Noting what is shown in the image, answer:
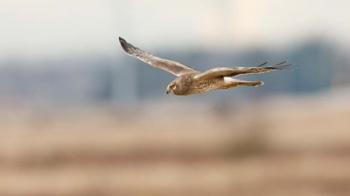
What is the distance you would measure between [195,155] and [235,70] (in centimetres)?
2419

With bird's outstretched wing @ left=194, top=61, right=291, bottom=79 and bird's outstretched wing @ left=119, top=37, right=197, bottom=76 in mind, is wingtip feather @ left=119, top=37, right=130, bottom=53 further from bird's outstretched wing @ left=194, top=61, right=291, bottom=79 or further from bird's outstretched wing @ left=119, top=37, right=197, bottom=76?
bird's outstretched wing @ left=194, top=61, right=291, bottom=79

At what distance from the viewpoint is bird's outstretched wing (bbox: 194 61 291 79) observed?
3.04 meters

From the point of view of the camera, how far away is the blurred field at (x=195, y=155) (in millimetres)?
24094

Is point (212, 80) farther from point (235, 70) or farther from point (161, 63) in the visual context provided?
point (161, 63)

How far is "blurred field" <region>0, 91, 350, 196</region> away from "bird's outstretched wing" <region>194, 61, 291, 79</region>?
19078 millimetres

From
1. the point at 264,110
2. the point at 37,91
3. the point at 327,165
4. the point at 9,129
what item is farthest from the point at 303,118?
the point at 37,91

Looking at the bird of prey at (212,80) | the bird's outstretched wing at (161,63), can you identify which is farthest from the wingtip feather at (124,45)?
the bird of prey at (212,80)

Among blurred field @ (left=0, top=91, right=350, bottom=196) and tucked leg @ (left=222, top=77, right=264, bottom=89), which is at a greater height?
blurred field @ (left=0, top=91, right=350, bottom=196)

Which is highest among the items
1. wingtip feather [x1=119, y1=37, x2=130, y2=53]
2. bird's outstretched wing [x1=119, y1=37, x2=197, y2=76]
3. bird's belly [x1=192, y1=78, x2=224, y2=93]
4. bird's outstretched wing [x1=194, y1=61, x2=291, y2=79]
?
wingtip feather [x1=119, y1=37, x2=130, y2=53]

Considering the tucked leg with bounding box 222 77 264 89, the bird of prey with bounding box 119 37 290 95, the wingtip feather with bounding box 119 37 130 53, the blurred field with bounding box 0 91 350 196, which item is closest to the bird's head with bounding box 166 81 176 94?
the bird of prey with bounding box 119 37 290 95

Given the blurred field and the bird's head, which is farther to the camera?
the blurred field

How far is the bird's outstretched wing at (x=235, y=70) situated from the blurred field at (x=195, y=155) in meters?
19.1

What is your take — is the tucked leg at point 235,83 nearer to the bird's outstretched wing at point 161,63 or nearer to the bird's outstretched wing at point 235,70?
the bird's outstretched wing at point 235,70

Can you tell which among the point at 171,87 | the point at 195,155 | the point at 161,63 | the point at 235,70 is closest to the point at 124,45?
the point at 161,63
